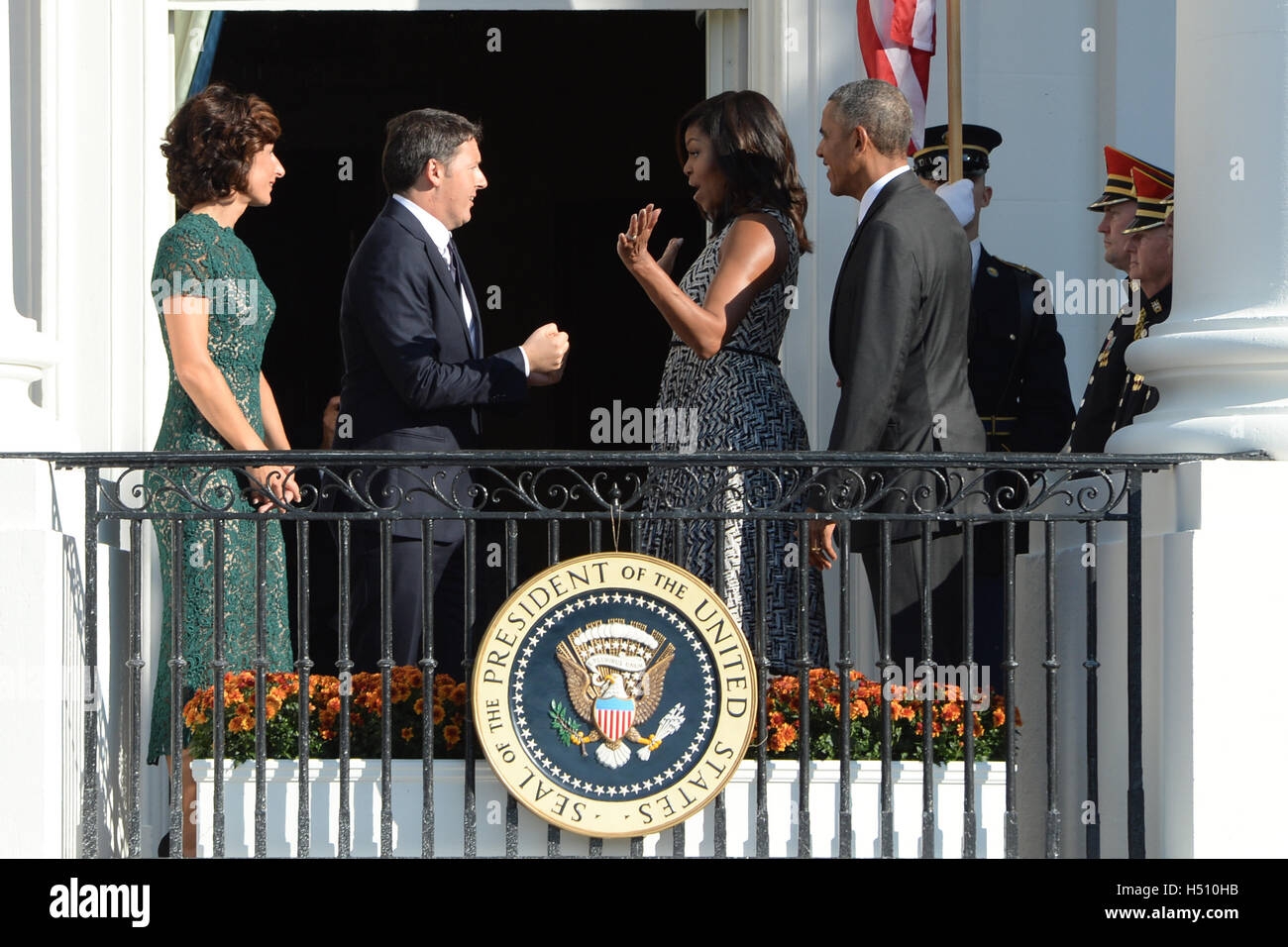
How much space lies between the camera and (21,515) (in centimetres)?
562

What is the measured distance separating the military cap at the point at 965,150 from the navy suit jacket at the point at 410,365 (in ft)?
6.46

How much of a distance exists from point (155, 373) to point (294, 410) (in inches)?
127

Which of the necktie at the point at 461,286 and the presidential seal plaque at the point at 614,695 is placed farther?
the necktie at the point at 461,286

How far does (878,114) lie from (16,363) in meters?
2.65

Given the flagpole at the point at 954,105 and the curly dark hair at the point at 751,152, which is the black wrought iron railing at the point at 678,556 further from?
the flagpole at the point at 954,105

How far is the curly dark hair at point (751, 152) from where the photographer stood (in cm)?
625

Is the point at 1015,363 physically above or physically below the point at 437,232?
below

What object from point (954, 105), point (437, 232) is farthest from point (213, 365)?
point (954, 105)

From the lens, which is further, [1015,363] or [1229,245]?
[1015,363]

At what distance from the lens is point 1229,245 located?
19.2 ft

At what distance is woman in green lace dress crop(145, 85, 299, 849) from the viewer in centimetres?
628

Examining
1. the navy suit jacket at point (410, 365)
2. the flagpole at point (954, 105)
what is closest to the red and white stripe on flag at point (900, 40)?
the flagpole at point (954, 105)

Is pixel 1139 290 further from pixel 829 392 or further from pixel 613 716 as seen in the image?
pixel 613 716
